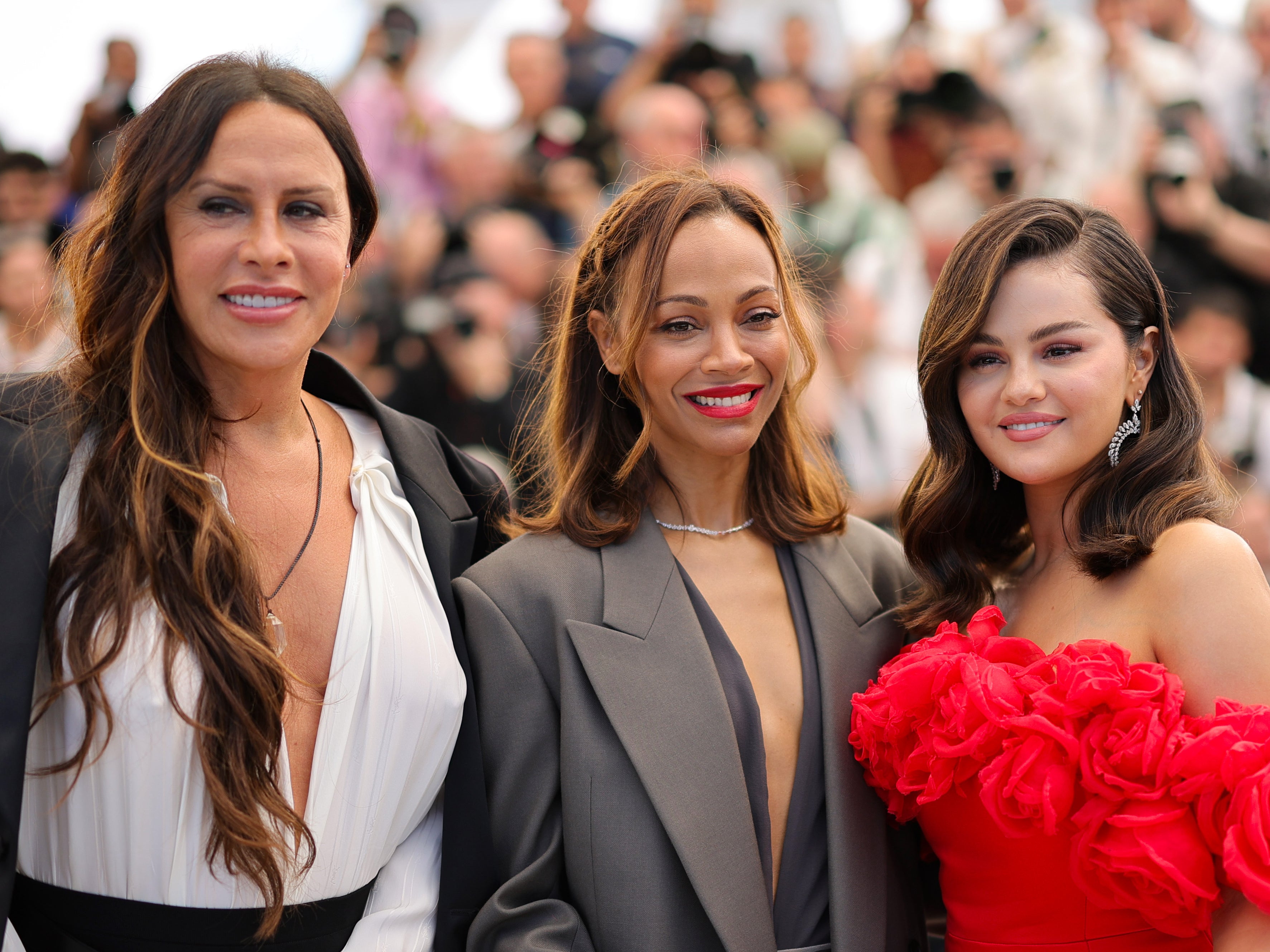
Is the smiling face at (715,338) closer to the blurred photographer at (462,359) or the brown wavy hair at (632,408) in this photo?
the brown wavy hair at (632,408)

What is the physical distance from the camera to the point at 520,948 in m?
2.19

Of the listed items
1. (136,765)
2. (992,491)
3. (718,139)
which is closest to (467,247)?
(718,139)

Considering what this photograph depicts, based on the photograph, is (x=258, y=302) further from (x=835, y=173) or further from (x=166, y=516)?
(x=835, y=173)

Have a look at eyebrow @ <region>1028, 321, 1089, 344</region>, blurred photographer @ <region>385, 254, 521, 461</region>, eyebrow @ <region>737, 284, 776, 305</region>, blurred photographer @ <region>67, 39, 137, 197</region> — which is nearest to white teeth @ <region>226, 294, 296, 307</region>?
eyebrow @ <region>737, 284, 776, 305</region>

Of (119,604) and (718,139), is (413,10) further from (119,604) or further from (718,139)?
A: (119,604)

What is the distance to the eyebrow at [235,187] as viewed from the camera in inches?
85.1

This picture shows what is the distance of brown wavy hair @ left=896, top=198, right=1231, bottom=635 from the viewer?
234 cm

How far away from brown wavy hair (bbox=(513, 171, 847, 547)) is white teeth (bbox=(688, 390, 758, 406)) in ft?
0.44

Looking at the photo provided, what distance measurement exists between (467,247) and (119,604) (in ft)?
13.2

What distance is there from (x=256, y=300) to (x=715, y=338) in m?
0.97

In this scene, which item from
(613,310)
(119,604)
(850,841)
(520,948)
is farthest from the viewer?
(613,310)

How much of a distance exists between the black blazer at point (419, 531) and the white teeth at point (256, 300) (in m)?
0.39

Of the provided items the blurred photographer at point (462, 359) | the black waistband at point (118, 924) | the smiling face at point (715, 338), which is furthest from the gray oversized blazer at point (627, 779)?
the blurred photographer at point (462, 359)

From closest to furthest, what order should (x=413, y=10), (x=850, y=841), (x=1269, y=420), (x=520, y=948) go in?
1. (x=520, y=948)
2. (x=850, y=841)
3. (x=1269, y=420)
4. (x=413, y=10)
